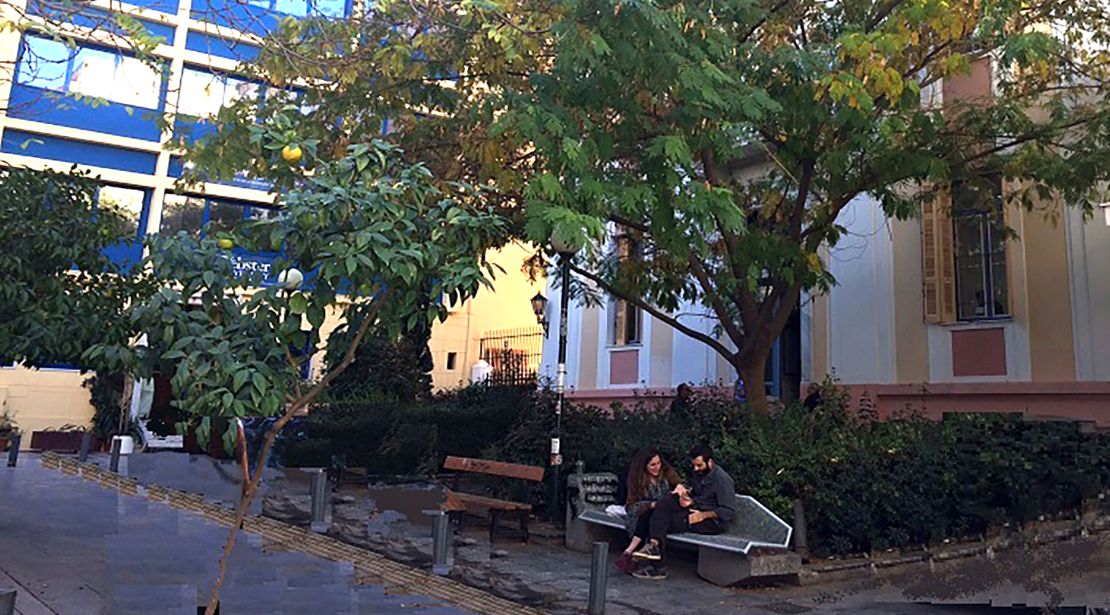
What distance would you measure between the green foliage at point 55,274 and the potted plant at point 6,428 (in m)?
13.9

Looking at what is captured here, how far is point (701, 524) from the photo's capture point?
8.59 metres

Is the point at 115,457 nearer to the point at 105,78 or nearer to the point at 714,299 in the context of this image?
the point at 714,299

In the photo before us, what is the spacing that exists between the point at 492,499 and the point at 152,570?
4.10m

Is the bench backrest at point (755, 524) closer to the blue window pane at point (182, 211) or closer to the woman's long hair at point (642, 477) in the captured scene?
the woman's long hair at point (642, 477)

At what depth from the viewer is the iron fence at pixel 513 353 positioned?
1812 cm

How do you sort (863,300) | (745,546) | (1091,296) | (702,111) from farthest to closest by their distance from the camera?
(863,300), (1091,296), (702,111), (745,546)

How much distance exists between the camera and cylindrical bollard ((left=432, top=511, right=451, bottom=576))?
8422 millimetres

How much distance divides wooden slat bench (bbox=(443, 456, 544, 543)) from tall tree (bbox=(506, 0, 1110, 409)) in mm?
3243

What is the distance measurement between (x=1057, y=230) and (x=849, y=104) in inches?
239

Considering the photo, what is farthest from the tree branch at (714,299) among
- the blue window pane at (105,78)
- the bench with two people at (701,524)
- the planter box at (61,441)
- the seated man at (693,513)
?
the blue window pane at (105,78)

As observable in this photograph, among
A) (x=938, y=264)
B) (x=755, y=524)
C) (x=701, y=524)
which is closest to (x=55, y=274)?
(x=701, y=524)

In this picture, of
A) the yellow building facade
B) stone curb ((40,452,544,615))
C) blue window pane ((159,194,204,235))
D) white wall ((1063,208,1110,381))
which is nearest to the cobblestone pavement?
stone curb ((40,452,544,615))

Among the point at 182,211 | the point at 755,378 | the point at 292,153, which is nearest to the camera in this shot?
the point at 292,153

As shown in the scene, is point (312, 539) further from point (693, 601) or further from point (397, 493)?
point (693, 601)
